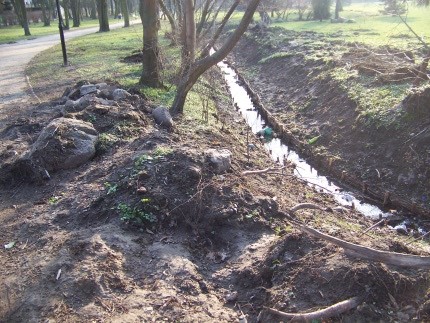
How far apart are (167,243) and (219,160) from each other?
1.90 m

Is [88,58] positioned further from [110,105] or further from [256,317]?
[256,317]

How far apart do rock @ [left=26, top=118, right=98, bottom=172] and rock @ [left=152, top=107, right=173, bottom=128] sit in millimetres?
1762

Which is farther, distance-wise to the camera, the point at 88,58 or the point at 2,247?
the point at 88,58

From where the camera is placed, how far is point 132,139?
8.87 meters

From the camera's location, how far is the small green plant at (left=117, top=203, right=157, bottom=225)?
20.6ft

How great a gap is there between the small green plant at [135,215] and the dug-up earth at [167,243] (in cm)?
2

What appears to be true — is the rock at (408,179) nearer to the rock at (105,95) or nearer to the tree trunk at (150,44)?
the rock at (105,95)

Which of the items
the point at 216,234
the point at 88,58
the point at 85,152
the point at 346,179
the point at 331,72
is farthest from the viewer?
the point at 88,58

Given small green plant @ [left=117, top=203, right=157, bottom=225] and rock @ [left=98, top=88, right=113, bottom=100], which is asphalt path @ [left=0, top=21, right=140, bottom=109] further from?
small green plant @ [left=117, top=203, right=157, bottom=225]

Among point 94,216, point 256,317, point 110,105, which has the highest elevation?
point 110,105

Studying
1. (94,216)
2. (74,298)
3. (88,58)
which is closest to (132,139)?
(94,216)

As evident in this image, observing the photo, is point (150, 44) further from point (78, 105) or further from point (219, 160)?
point (219, 160)

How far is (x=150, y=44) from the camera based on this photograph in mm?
13258

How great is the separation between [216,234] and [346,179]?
4.82 meters
